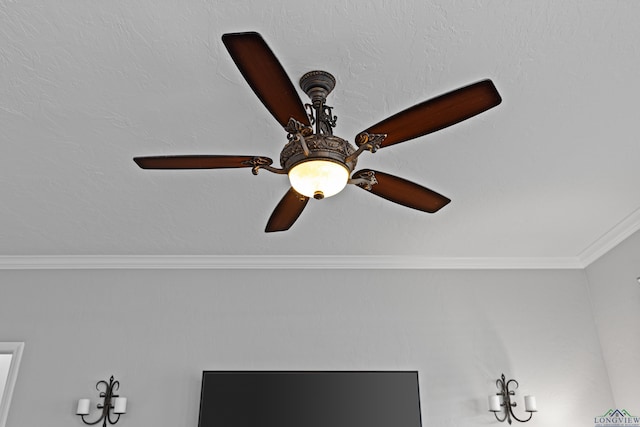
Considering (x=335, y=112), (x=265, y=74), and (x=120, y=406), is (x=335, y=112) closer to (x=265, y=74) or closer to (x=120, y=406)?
(x=265, y=74)

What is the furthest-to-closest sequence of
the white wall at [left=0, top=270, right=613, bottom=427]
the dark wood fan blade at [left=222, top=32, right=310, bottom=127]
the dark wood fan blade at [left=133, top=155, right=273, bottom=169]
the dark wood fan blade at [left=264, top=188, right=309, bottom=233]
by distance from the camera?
the white wall at [left=0, top=270, right=613, bottom=427] < the dark wood fan blade at [left=264, top=188, right=309, bottom=233] < the dark wood fan blade at [left=133, top=155, right=273, bottom=169] < the dark wood fan blade at [left=222, top=32, right=310, bottom=127]

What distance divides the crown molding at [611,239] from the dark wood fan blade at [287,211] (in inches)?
83.4

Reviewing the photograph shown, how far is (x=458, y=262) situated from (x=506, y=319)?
492mm

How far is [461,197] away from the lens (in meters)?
2.81

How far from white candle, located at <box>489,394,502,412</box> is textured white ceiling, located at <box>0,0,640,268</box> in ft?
3.18

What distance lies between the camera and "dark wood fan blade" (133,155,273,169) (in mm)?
1643

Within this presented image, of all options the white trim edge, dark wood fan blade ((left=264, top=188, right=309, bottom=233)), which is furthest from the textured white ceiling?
the white trim edge

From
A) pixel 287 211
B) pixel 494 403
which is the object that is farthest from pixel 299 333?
pixel 287 211

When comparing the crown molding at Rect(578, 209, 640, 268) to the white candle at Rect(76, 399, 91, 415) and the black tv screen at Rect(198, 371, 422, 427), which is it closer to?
the black tv screen at Rect(198, 371, 422, 427)

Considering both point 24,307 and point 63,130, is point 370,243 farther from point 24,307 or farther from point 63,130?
point 24,307

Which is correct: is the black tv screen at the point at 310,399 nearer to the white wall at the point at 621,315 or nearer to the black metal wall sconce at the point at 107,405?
the black metal wall sconce at the point at 107,405

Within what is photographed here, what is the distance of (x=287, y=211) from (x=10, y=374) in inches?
97.4

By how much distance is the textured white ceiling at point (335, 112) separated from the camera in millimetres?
1690

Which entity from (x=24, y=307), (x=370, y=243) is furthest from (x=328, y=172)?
(x=24, y=307)
